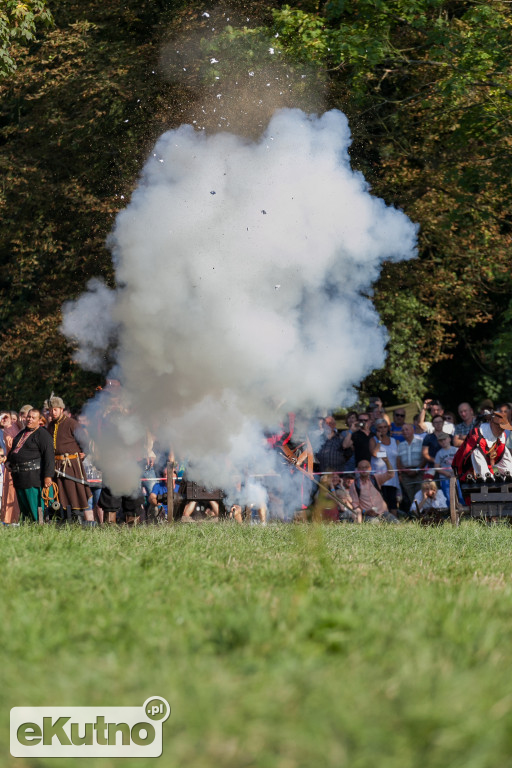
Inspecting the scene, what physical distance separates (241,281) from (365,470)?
4977 mm

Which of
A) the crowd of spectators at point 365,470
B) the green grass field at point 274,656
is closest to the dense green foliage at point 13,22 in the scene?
the crowd of spectators at point 365,470

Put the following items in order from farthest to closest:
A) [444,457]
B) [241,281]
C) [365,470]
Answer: [365,470] < [444,457] < [241,281]

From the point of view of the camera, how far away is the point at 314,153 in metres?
13.6

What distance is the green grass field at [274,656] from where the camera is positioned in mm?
3318

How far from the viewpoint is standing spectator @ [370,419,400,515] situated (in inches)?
690

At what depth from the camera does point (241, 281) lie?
44.4 feet

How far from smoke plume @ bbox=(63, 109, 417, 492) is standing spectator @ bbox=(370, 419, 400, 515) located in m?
3.02

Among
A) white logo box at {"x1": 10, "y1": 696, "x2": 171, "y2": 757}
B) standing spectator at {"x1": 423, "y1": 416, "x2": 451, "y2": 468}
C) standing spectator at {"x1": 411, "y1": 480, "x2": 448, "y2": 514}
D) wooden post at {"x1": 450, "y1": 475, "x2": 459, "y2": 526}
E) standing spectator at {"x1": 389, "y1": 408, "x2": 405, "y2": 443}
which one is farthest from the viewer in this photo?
standing spectator at {"x1": 389, "y1": 408, "x2": 405, "y2": 443}

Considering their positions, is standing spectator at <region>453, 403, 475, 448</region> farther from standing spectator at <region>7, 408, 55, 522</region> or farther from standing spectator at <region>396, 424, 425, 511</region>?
standing spectator at <region>7, 408, 55, 522</region>

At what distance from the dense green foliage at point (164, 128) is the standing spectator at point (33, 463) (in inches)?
280

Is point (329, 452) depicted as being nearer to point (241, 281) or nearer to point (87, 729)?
point (241, 281)

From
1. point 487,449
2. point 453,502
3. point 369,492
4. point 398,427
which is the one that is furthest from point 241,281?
point 398,427

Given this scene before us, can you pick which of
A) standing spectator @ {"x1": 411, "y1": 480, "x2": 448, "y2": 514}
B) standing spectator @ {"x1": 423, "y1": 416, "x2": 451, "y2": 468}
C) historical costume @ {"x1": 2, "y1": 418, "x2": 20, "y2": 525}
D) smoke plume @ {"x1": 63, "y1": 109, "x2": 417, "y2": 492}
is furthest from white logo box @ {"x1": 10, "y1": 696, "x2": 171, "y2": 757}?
standing spectator @ {"x1": 423, "y1": 416, "x2": 451, "y2": 468}

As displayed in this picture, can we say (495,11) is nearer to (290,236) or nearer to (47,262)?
(290,236)
